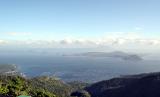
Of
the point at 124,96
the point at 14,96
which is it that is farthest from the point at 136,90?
the point at 14,96

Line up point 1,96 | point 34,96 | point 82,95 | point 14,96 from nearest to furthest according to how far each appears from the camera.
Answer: point 1,96, point 14,96, point 34,96, point 82,95

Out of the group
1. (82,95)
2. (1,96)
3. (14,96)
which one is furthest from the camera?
(82,95)

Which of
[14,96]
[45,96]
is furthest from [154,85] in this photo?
[14,96]

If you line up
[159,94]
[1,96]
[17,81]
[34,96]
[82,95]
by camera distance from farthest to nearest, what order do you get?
[82,95] → [159,94] → [17,81] → [34,96] → [1,96]

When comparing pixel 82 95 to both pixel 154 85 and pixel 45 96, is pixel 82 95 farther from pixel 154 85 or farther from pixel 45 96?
pixel 45 96

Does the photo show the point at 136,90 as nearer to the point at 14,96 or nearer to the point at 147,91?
the point at 147,91

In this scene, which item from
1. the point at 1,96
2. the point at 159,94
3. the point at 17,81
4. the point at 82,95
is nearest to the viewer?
the point at 1,96

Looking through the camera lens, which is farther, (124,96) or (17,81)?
(124,96)

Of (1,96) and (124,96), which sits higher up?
(1,96)

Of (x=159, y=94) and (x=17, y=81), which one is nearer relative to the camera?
(x=17, y=81)
